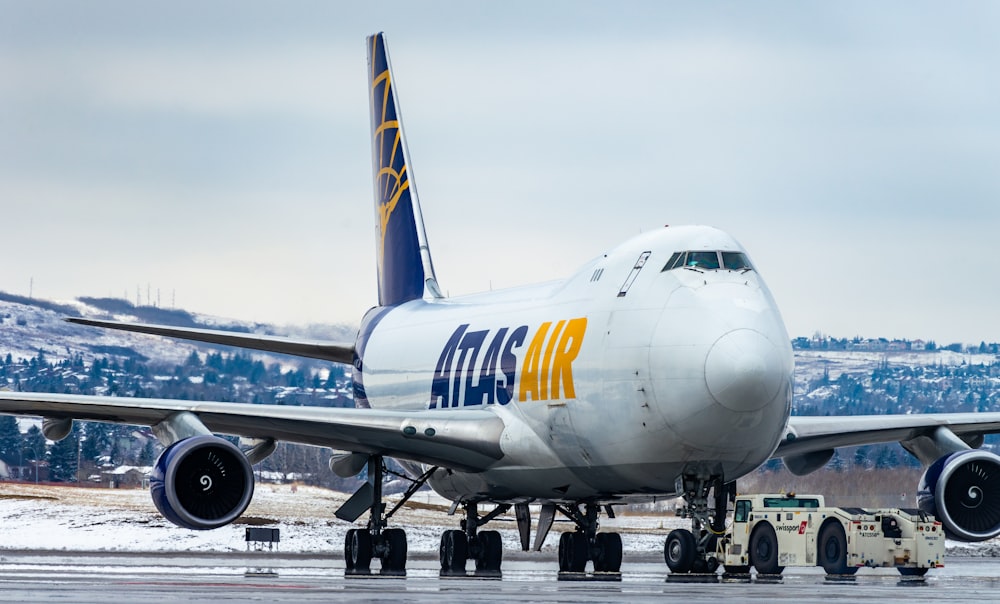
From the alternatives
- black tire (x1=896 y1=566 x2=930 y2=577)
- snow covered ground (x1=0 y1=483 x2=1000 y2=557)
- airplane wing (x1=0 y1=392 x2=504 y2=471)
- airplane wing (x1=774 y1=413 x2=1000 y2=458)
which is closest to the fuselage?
airplane wing (x1=0 y1=392 x2=504 y2=471)

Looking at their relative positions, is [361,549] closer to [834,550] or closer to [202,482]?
[202,482]

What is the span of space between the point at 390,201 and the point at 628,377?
15.2 metres

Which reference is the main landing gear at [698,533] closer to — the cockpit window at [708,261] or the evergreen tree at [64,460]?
the cockpit window at [708,261]

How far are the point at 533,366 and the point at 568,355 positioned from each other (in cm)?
119

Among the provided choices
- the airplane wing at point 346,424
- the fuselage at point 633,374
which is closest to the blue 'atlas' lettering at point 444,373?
the fuselage at point 633,374

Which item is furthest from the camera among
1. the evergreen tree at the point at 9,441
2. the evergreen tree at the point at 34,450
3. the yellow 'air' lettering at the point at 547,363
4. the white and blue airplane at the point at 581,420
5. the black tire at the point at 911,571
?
the evergreen tree at the point at 34,450

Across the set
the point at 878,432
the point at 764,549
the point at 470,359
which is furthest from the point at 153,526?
the point at 878,432

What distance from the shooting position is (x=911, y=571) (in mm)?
27547

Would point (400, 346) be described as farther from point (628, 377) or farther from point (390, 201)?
point (628, 377)

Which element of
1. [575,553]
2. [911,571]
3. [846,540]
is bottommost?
[911,571]

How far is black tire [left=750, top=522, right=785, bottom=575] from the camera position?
90.1 feet

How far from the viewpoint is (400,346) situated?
3183 cm

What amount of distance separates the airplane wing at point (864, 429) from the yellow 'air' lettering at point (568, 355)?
3915mm

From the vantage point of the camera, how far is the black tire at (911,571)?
2661cm
